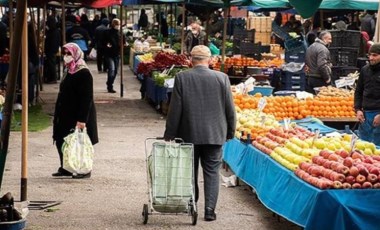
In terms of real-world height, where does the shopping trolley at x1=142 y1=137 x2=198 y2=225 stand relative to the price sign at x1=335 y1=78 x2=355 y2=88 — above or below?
below

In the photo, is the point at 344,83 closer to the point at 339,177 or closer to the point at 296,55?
the point at 296,55

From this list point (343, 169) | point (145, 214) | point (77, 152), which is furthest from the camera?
point (77, 152)

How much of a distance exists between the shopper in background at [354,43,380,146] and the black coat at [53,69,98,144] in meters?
3.74

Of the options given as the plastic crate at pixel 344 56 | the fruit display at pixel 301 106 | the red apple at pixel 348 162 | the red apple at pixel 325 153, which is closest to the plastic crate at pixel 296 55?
the plastic crate at pixel 344 56

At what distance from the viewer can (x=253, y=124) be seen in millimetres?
12141

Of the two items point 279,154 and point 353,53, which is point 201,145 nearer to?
point 279,154

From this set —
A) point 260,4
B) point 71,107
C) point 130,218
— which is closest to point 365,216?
point 130,218

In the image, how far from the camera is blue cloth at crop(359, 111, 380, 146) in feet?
39.5

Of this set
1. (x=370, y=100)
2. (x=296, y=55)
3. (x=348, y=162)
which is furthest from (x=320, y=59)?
(x=348, y=162)

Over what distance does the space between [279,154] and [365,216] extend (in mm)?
2036

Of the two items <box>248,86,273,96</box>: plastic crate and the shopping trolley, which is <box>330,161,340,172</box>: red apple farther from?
<box>248,86,273,96</box>: plastic crate

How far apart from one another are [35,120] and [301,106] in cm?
620

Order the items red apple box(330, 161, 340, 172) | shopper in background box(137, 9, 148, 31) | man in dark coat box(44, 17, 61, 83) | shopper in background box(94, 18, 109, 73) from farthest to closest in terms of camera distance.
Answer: shopper in background box(137, 9, 148, 31) < man in dark coat box(44, 17, 61, 83) < shopper in background box(94, 18, 109, 73) < red apple box(330, 161, 340, 172)

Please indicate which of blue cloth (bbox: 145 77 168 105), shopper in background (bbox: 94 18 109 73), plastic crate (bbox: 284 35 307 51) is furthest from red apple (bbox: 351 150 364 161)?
shopper in background (bbox: 94 18 109 73)
